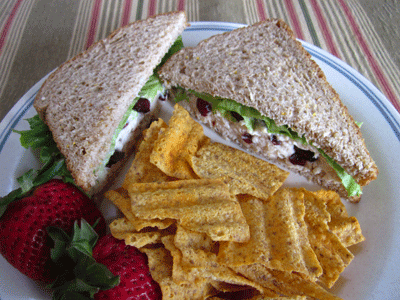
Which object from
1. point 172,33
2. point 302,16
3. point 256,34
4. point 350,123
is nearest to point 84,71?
point 172,33

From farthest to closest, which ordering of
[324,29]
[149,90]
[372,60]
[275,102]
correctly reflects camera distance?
[324,29]
[372,60]
[149,90]
[275,102]

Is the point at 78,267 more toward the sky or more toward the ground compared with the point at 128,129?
more toward the ground

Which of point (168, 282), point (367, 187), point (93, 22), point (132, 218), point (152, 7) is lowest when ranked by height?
point (168, 282)

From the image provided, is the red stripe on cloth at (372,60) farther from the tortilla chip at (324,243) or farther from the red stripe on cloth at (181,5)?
the red stripe on cloth at (181,5)

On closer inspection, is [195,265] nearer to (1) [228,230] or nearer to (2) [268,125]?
(1) [228,230]

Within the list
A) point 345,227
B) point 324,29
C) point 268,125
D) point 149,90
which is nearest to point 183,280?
point 345,227

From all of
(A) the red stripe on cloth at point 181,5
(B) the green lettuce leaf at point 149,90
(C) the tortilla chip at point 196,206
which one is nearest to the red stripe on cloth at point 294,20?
(A) the red stripe on cloth at point 181,5
